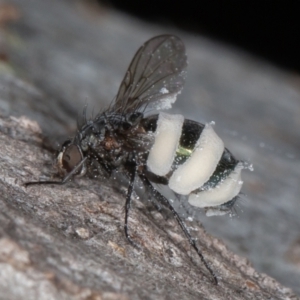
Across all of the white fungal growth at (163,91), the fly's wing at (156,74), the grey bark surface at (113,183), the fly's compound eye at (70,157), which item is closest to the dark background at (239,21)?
the grey bark surface at (113,183)

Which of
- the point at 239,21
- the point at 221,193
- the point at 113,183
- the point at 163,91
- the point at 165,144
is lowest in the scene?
the point at 113,183

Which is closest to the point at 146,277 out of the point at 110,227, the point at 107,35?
the point at 110,227

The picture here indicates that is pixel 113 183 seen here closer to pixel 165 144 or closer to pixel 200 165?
pixel 165 144

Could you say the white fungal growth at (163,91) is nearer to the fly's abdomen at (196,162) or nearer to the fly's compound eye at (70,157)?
the fly's abdomen at (196,162)

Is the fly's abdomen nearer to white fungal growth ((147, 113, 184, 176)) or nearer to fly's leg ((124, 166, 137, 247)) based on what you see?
white fungal growth ((147, 113, 184, 176))

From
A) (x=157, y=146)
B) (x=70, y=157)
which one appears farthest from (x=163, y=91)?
(x=70, y=157)

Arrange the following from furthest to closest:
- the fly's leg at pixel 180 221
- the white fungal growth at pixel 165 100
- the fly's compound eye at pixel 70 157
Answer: the white fungal growth at pixel 165 100, the fly's compound eye at pixel 70 157, the fly's leg at pixel 180 221
